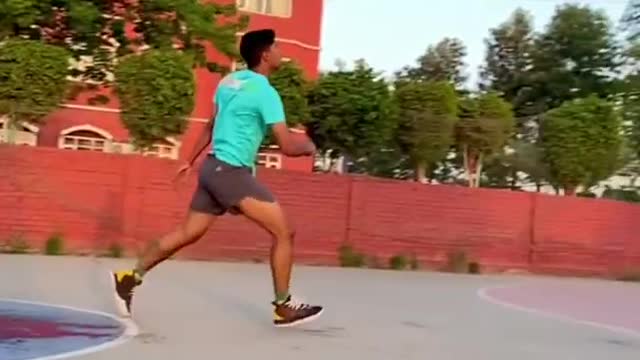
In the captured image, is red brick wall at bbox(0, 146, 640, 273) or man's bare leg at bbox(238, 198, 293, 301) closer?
man's bare leg at bbox(238, 198, 293, 301)

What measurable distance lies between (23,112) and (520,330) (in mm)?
11382

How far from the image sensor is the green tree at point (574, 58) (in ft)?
173

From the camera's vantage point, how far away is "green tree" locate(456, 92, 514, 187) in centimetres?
2389

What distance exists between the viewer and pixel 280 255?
25.1 ft

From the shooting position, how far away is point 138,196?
1784cm

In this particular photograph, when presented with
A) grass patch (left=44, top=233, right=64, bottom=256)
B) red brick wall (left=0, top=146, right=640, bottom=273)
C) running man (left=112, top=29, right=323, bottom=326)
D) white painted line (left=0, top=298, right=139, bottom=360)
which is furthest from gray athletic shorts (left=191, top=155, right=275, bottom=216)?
grass patch (left=44, top=233, right=64, bottom=256)

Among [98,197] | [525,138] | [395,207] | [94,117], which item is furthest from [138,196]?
[525,138]

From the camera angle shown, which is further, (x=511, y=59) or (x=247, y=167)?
(x=511, y=59)

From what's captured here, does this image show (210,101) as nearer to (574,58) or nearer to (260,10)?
(260,10)

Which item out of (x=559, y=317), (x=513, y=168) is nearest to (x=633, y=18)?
(x=513, y=168)

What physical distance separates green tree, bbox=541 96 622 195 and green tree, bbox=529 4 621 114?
28193mm

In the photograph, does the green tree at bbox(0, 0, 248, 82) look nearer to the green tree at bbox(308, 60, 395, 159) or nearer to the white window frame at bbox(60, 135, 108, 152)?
the green tree at bbox(308, 60, 395, 159)

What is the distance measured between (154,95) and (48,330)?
1167 cm

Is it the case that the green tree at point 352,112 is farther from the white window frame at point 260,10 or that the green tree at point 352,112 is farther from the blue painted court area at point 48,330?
the blue painted court area at point 48,330
